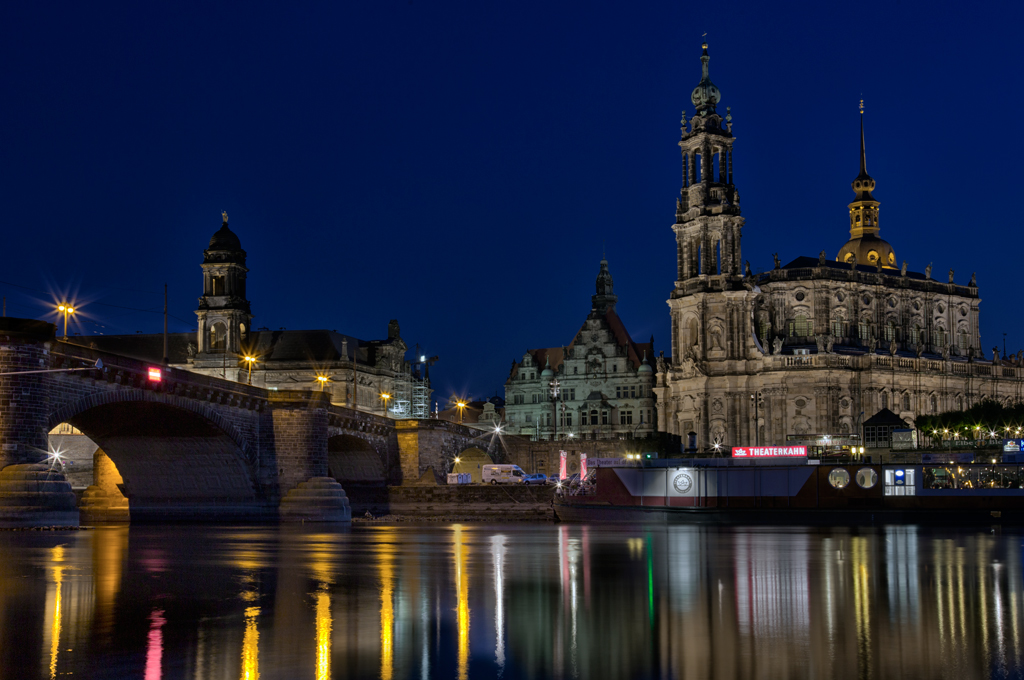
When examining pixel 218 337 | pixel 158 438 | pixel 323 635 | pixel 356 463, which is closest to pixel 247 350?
pixel 218 337

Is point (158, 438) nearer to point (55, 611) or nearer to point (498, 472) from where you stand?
point (55, 611)

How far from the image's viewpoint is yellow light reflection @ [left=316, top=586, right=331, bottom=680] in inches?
578

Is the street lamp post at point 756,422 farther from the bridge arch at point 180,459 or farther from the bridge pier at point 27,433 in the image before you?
the bridge pier at point 27,433

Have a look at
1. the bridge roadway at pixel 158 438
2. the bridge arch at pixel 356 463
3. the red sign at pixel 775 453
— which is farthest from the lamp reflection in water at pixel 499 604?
the bridge arch at pixel 356 463

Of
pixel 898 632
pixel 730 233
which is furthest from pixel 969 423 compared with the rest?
pixel 898 632

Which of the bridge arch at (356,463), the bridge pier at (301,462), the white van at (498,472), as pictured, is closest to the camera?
the bridge pier at (301,462)

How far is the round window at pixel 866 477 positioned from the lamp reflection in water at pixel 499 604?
103 ft

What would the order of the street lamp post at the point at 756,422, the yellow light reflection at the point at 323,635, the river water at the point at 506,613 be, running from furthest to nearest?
the street lamp post at the point at 756,422 → the river water at the point at 506,613 → the yellow light reflection at the point at 323,635

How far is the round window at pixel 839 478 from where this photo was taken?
215ft

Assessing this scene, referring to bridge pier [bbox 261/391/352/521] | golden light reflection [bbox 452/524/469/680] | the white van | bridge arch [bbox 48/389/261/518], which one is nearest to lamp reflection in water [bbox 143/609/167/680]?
golden light reflection [bbox 452/524/469/680]

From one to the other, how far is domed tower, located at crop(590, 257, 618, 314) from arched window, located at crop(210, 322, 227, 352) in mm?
54174

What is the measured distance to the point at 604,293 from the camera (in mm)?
160500

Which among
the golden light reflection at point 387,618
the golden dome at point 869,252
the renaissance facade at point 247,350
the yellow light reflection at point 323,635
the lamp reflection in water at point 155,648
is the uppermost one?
the golden dome at point 869,252

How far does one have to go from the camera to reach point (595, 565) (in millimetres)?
31953
